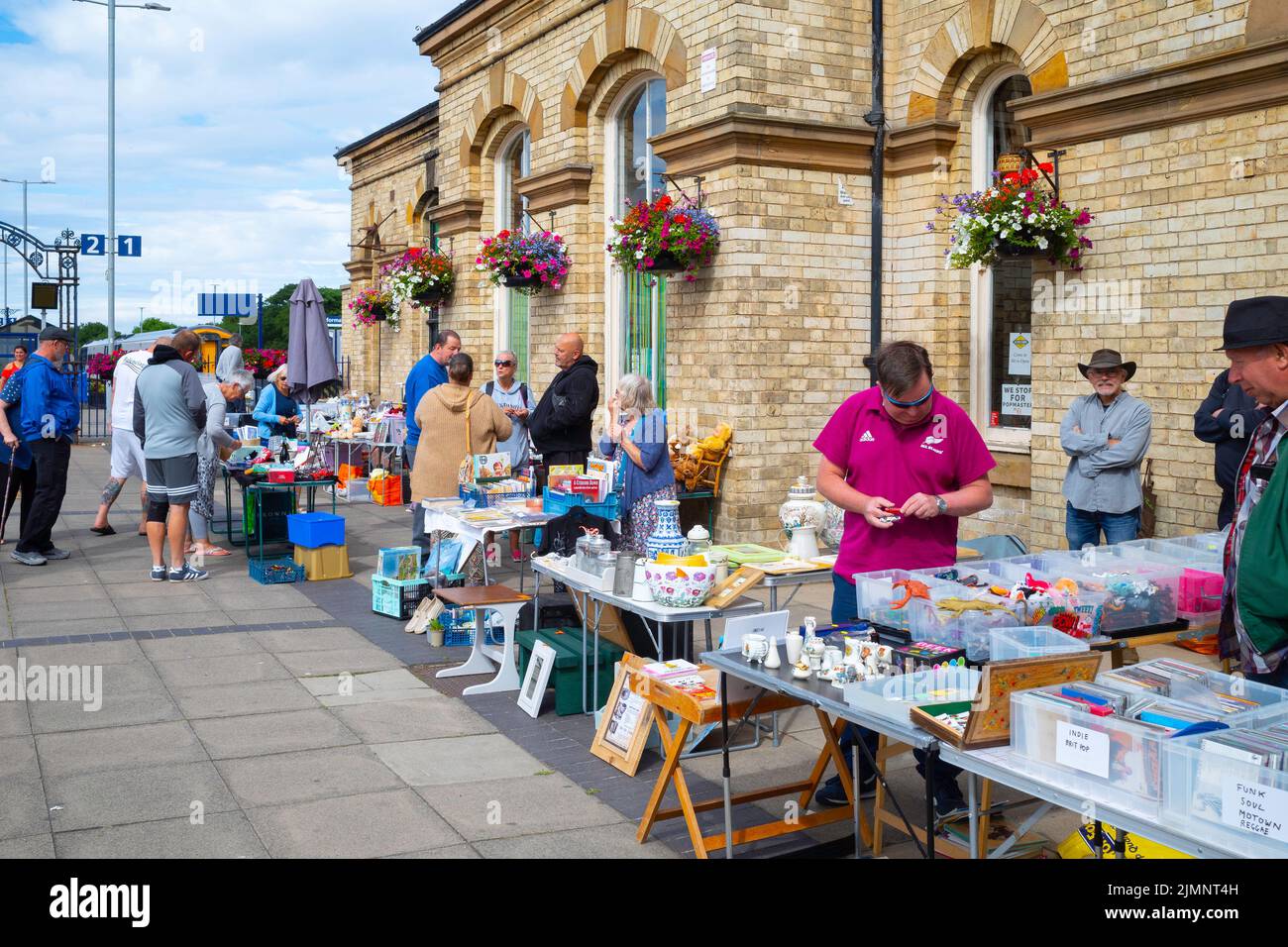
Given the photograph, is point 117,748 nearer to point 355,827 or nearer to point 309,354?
point 355,827

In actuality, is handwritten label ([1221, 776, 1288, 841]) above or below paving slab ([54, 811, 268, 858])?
above

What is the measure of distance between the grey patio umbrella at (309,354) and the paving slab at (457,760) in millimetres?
7242

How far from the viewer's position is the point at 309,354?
12758mm

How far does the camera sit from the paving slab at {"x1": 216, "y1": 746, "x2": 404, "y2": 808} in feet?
17.8

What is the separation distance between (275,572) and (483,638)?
3.63 m

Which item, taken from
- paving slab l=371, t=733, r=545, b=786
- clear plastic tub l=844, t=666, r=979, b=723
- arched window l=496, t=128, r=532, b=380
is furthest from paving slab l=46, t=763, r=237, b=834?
arched window l=496, t=128, r=532, b=380

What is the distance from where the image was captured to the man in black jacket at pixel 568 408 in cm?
978

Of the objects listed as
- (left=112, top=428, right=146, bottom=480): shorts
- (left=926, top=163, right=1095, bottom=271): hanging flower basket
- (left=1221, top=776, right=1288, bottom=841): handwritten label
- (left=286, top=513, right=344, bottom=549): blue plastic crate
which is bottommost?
(left=286, top=513, right=344, bottom=549): blue plastic crate

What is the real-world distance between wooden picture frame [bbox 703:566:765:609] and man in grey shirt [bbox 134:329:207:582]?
5.75 m

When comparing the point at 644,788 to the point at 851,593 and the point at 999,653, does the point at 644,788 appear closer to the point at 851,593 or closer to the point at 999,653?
the point at 851,593

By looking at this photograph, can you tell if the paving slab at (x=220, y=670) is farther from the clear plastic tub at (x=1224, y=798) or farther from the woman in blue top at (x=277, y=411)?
the woman in blue top at (x=277, y=411)

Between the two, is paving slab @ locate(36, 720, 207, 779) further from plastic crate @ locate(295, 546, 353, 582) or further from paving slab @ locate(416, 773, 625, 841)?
plastic crate @ locate(295, 546, 353, 582)

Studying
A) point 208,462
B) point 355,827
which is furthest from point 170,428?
point 355,827

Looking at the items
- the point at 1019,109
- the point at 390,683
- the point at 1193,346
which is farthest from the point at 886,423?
the point at 1019,109
